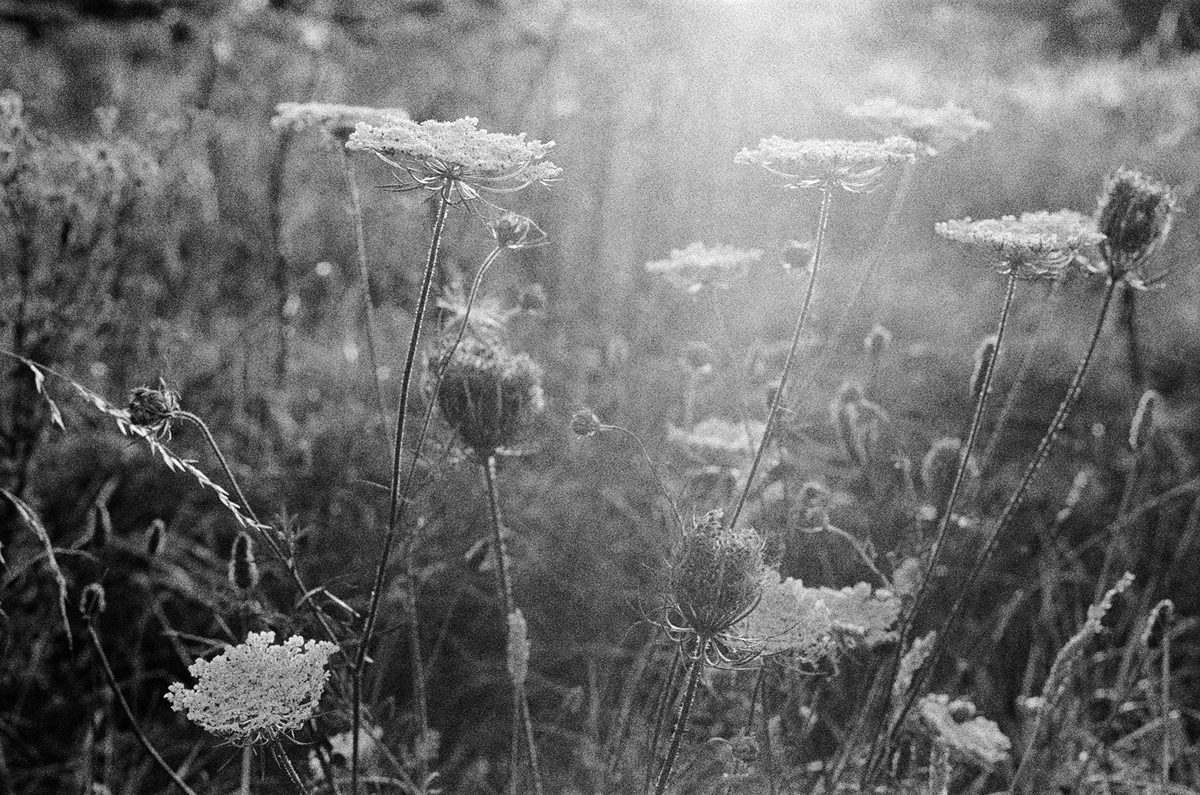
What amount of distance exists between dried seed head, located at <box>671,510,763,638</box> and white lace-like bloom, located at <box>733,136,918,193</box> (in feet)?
1.58

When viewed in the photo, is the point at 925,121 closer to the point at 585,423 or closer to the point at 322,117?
the point at 585,423

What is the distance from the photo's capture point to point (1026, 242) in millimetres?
1569

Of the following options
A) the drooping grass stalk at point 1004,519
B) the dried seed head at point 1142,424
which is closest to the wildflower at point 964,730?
the drooping grass stalk at point 1004,519

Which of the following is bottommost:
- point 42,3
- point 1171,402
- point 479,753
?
point 479,753

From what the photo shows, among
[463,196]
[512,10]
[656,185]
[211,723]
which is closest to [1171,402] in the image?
[656,185]

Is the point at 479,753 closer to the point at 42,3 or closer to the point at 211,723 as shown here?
the point at 211,723

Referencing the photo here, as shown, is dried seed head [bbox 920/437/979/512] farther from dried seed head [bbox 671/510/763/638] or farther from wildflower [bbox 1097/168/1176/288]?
dried seed head [bbox 671/510/763/638]

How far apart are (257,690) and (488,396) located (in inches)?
24.9

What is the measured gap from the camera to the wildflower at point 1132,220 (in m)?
1.85

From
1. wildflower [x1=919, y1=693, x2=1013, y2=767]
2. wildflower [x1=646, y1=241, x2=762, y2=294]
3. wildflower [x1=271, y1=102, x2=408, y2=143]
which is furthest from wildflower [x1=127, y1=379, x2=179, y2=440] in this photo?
wildflower [x1=919, y1=693, x2=1013, y2=767]

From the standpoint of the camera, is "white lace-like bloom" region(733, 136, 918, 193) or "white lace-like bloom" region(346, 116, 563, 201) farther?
"white lace-like bloom" region(733, 136, 918, 193)

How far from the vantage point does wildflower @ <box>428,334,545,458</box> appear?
188cm

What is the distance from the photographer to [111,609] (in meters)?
2.85

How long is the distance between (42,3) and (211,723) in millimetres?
9968
